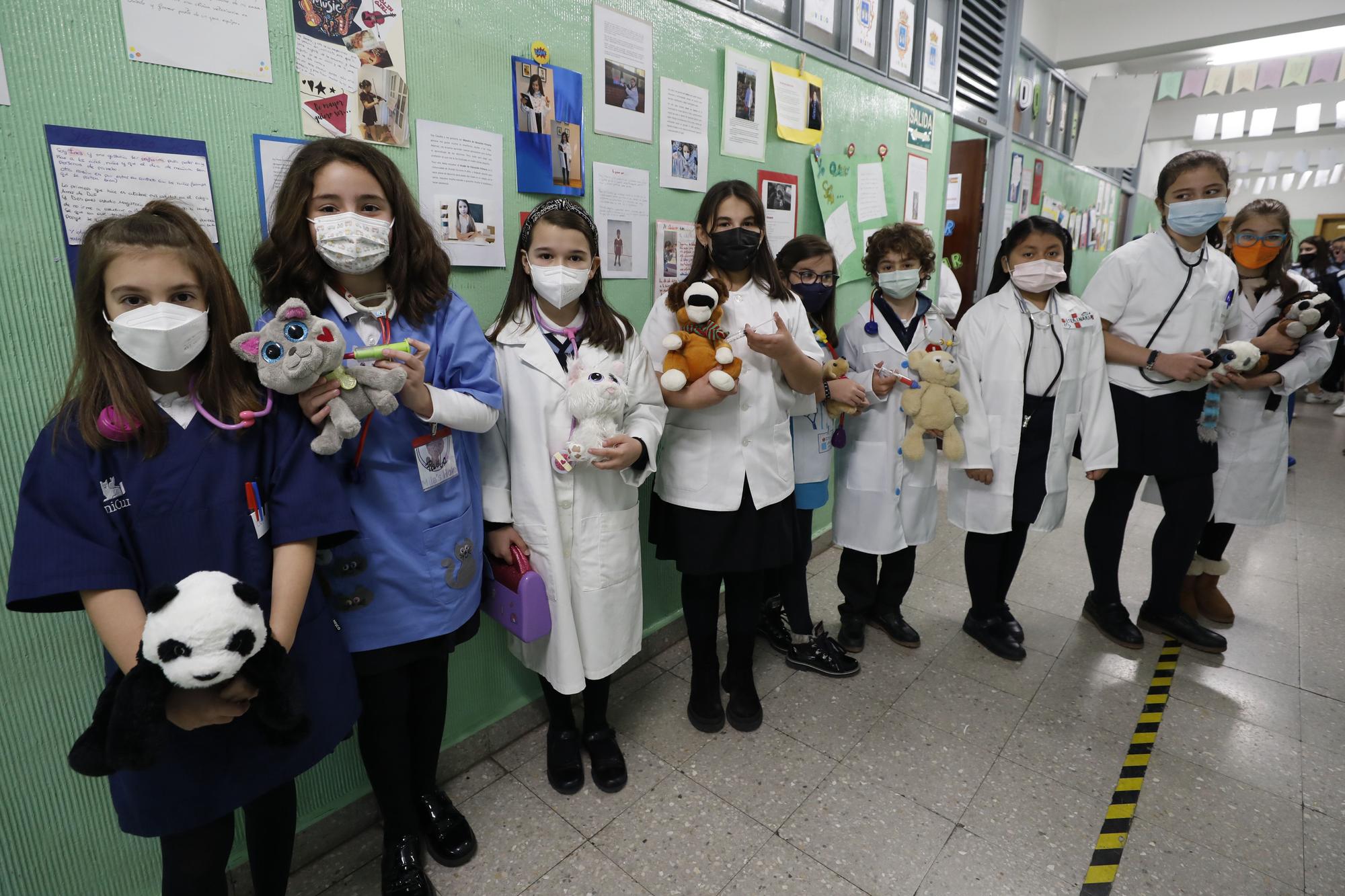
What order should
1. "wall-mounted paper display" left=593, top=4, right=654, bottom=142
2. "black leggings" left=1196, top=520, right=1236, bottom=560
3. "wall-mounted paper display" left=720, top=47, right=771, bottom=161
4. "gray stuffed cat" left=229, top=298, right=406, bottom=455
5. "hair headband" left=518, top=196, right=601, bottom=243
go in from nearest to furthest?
1. "gray stuffed cat" left=229, top=298, right=406, bottom=455
2. "hair headband" left=518, top=196, right=601, bottom=243
3. "wall-mounted paper display" left=593, top=4, right=654, bottom=142
4. "wall-mounted paper display" left=720, top=47, right=771, bottom=161
5. "black leggings" left=1196, top=520, right=1236, bottom=560

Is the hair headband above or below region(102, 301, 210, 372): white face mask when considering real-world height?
above

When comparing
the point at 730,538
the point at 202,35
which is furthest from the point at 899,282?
the point at 202,35

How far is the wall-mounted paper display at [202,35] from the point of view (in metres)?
1.18

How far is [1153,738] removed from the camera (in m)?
2.00

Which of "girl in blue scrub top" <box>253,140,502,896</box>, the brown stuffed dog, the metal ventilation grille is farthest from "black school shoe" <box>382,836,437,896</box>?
the metal ventilation grille

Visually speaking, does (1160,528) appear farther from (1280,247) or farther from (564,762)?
(564,762)

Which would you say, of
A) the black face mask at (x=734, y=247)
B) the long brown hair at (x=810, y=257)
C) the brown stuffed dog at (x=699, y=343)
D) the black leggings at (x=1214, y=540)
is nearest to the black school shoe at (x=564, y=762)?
the brown stuffed dog at (x=699, y=343)

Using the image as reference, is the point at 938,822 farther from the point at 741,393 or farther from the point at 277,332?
the point at 277,332

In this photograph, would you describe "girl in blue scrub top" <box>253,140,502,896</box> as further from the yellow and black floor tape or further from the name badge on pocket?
the yellow and black floor tape

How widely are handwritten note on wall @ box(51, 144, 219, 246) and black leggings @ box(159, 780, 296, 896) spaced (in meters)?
1.04

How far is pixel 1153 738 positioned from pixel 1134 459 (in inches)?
36.1

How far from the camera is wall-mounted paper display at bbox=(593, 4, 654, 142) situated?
1.86m

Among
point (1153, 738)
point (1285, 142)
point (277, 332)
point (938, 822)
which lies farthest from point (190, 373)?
point (1285, 142)

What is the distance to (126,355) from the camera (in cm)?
100
